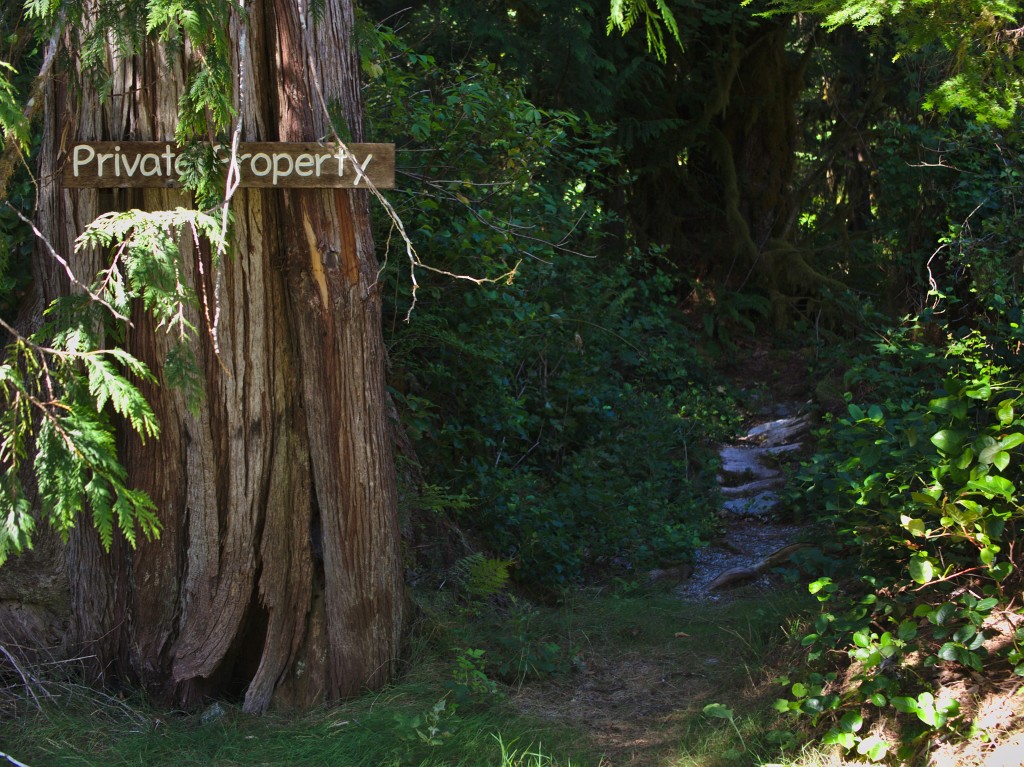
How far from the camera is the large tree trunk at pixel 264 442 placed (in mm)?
3955

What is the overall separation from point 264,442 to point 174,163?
3.88 ft

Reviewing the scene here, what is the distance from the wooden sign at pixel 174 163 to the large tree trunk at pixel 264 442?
116mm

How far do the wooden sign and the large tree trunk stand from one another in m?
0.12

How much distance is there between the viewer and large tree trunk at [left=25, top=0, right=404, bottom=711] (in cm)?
396

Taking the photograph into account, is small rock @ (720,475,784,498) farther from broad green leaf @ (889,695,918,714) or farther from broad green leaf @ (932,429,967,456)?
broad green leaf @ (889,695,918,714)

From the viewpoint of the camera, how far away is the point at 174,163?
378cm

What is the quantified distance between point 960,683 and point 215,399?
309cm

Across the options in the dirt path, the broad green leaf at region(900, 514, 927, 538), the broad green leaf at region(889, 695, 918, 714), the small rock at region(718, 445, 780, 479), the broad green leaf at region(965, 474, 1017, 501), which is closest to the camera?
the broad green leaf at region(889, 695, 918, 714)

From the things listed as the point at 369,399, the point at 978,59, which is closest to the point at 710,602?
the point at 369,399

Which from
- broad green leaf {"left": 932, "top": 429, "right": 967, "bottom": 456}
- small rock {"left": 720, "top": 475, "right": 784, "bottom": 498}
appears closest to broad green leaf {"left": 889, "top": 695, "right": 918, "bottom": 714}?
broad green leaf {"left": 932, "top": 429, "right": 967, "bottom": 456}

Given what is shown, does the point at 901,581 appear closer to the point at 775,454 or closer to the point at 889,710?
the point at 889,710

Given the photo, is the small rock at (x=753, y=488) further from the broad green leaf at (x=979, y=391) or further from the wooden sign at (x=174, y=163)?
the wooden sign at (x=174, y=163)

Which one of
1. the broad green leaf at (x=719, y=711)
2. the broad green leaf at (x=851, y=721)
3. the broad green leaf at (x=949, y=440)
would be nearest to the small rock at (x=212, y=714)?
the broad green leaf at (x=719, y=711)

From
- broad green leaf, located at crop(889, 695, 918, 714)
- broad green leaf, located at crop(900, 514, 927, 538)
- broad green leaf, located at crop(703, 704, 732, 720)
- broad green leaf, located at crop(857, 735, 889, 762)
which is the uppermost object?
broad green leaf, located at crop(900, 514, 927, 538)
